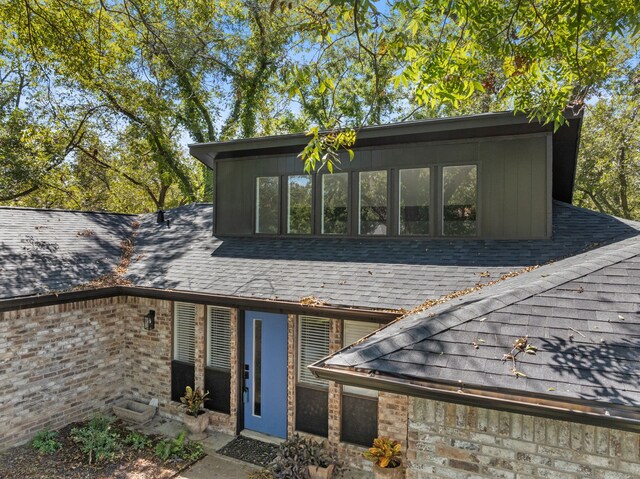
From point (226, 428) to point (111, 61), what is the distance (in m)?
7.84

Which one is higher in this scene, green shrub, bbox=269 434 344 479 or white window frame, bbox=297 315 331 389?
white window frame, bbox=297 315 331 389

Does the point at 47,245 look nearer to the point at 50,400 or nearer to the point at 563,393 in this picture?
the point at 50,400

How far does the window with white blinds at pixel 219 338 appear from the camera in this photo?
6848 millimetres

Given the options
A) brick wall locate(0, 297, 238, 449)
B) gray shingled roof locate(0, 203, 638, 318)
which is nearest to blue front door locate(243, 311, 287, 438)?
brick wall locate(0, 297, 238, 449)

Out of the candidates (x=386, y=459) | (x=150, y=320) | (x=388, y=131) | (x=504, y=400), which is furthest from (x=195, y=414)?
(x=388, y=131)

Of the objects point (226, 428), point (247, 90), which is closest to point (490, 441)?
point (226, 428)

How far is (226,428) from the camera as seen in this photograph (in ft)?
21.6

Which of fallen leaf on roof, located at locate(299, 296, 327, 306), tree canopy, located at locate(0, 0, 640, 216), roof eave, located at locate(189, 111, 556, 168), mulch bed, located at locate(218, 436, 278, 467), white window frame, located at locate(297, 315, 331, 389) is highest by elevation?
tree canopy, located at locate(0, 0, 640, 216)

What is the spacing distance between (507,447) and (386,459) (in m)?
2.28

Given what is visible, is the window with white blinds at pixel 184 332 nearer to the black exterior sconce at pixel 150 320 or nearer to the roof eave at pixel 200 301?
the black exterior sconce at pixel 150 320

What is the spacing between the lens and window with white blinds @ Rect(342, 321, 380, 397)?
567 centimetres

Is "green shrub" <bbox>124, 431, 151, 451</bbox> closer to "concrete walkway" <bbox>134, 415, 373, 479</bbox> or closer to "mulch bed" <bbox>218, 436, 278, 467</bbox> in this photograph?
"concrete walkway" <bbox>134, 415, 373, 479</bbox>

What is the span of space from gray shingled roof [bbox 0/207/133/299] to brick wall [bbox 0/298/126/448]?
55cm

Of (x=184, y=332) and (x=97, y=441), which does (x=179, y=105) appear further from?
(x=97, y=441)
